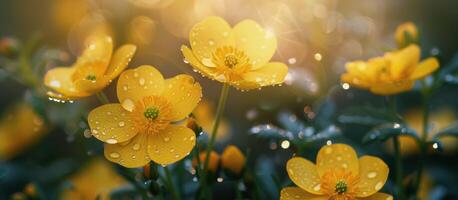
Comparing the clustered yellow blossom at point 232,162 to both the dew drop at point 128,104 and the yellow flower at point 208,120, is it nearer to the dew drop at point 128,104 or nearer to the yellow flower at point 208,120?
the dew drop at point 128,104

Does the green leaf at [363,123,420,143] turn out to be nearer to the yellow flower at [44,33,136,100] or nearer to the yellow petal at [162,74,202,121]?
the yellow petal at [162,74,202,121]

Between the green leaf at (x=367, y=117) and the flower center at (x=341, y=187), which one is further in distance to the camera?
the green leaf at (x=367, y=117)

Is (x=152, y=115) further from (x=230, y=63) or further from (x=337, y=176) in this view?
(x=337, y=176)

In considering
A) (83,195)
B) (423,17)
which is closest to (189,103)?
(83,195)

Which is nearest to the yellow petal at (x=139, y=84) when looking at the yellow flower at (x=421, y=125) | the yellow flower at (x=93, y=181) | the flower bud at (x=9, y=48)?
the yellow flower at (x=93, y=181)

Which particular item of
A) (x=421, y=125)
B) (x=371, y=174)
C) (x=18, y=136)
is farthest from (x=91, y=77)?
(x=421, y=125)
